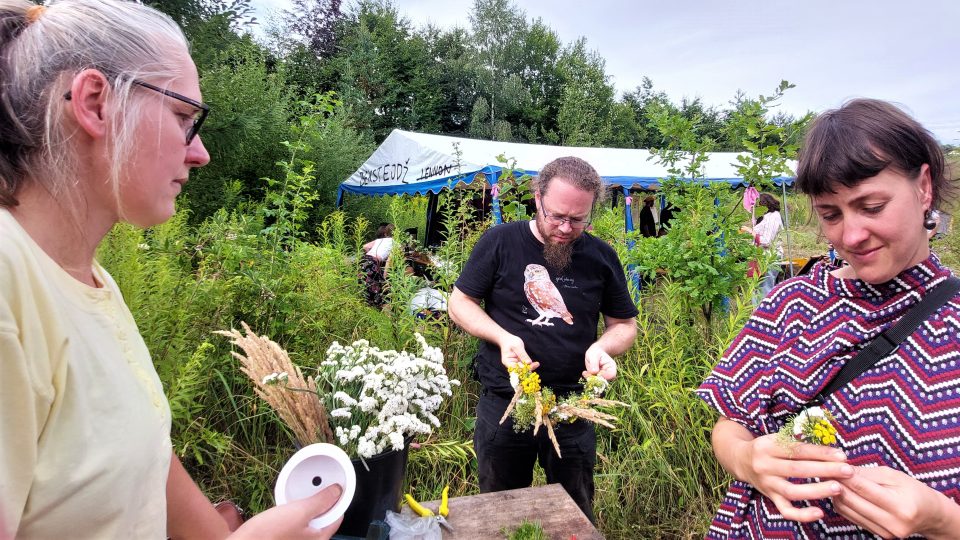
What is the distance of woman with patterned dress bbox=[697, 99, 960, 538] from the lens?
1.03 metres

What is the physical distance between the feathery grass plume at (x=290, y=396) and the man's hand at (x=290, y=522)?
0.30 metres

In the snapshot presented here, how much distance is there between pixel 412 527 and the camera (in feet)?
4.78

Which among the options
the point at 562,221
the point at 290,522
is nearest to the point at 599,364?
the point at 562,221

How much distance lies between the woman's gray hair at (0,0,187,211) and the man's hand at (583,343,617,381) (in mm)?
1742

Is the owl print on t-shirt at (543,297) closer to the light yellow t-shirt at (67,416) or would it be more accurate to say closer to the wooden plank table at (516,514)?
the wooden plank table at (516,514)

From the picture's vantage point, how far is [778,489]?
3.74 ft

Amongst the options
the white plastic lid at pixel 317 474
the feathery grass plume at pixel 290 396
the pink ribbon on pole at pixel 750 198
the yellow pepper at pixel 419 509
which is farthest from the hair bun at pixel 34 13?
the pink ribbon on pole at pixel 750 198

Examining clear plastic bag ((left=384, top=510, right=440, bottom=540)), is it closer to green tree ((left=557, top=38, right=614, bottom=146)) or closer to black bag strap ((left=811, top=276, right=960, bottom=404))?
black bag strap ((left=811, top=276, right=960, bottom=404))

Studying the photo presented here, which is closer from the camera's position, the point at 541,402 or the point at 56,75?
the point at 56,75

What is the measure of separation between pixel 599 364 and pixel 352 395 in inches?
46.1

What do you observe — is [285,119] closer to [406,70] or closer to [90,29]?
[90,29]

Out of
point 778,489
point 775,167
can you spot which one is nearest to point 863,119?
point 778,489

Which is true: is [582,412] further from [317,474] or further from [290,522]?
[290,522]

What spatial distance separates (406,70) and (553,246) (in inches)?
911
